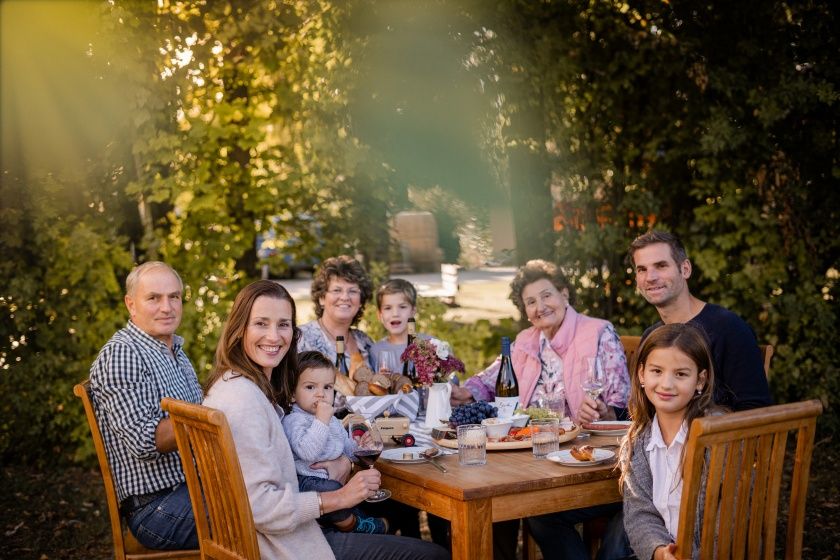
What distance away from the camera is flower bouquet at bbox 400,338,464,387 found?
3.79 metres

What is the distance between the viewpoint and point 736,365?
3.66 meters

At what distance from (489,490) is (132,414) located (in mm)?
1244

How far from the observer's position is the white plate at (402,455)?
3.19 meters

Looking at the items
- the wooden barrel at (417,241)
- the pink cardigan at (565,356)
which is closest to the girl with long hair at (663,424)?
the pink cardigan at (565,356)

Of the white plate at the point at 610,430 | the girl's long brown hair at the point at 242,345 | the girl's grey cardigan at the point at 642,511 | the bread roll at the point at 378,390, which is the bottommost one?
the girl's grey cardigan at the point at 642,511

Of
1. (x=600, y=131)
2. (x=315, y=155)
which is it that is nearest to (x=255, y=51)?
(x=315, y=155)

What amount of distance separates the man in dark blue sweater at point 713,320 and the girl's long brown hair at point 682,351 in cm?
47

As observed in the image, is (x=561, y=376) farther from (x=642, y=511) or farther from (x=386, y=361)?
(x=642, y=511)

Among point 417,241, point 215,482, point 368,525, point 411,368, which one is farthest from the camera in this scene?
point 417,241

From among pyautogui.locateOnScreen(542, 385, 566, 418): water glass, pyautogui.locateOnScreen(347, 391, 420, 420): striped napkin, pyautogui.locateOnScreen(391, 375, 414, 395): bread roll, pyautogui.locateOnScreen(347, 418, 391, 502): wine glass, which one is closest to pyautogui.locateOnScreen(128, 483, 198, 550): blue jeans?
pyautogui.locateOnScreen(347, 418, 391, 502): wine glass

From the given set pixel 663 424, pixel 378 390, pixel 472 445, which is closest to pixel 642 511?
pixel 663 424

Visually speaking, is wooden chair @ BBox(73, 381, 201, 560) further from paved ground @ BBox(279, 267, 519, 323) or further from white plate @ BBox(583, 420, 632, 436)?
paved ground @ BBox(279, 267, 519, 323)

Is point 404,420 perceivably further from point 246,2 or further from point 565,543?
point 246,2

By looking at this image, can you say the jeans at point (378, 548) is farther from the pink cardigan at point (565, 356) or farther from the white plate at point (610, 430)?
the pink cardigan at point (565, 356)
